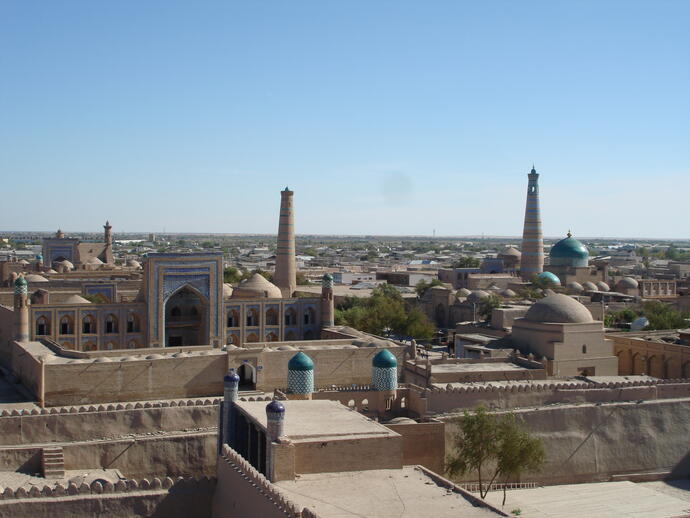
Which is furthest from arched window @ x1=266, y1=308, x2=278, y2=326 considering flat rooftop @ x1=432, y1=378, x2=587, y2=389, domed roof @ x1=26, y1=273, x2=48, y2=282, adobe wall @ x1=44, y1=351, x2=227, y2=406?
domed roof @ x1=26, y1=273, x2=48, y2=282

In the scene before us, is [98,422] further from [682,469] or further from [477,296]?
[477,296]

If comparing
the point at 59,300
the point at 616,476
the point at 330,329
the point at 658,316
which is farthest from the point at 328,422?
the point at 658,316

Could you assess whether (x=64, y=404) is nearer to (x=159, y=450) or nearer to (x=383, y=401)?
(x=159, y=450)

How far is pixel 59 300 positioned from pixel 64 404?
366 inches

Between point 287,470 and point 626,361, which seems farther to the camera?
point 626,361

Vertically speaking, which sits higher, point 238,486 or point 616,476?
point 238,486

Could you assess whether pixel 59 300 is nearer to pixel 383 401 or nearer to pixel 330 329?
pixel 330 329

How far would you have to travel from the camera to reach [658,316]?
34188mm

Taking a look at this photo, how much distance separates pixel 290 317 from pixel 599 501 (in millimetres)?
14647

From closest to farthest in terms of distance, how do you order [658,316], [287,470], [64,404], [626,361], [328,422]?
[287,470] → [328,422] → [64,404] → [626,361] → [658,316]

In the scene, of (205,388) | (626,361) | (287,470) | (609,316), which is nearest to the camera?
(287,470)

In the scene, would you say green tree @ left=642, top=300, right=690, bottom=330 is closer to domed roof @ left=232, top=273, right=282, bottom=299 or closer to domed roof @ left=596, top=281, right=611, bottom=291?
domed roof @ left=596, top=281, right=611, bottom=291

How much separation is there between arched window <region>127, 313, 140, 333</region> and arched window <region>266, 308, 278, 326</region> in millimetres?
4561

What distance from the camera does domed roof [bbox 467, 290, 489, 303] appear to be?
38144 millimetres
